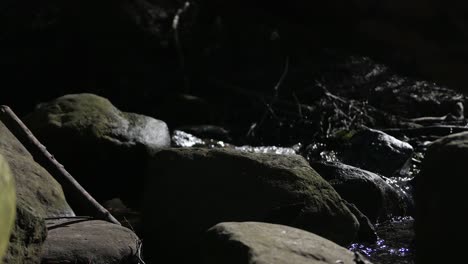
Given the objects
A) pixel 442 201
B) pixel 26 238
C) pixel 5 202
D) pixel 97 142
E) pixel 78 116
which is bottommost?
pixel 97 142

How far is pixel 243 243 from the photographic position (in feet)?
13.1

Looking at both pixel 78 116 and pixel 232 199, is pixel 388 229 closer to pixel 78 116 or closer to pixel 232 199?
pixel 232 199

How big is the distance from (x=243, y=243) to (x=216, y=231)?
0.36 m

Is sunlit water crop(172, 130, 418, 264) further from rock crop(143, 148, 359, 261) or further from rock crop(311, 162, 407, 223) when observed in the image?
rock crop(143, 148, 359, 261)

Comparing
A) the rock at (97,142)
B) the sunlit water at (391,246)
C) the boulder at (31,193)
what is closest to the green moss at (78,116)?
the rock at (97,142)

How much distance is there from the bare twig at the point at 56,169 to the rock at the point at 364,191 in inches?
90.2

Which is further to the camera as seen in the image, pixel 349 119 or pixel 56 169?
pixel 349 119

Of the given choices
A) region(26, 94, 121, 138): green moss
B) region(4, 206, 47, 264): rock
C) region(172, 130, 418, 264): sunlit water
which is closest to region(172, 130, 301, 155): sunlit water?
region(172, 130, 418, 264): sunlit water

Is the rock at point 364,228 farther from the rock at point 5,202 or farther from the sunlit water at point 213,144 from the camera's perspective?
the rock at point 5,202

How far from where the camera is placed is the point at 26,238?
12.5 ft

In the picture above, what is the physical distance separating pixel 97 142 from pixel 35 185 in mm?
1991

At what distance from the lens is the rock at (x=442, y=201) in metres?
4.43

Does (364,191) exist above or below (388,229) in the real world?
above

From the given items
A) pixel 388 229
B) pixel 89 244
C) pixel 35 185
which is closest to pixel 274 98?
pixel 388 229
